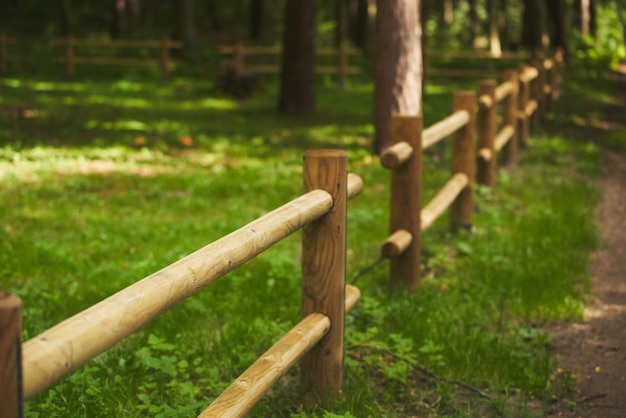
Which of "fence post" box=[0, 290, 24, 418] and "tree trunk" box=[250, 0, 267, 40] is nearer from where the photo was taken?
"fence post" box=[0, 290, 24, 418]

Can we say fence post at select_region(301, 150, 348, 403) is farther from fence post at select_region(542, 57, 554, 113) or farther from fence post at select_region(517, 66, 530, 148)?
fence post at select_region(542, 57, 554, 113)

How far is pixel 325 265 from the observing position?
168 inches

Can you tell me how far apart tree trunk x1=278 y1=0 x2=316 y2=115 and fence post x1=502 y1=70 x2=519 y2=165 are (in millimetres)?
5581

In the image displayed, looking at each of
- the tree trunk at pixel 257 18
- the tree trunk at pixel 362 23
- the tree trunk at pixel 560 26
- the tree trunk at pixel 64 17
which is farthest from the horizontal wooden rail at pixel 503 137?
the tree trunk at pixel 64 17

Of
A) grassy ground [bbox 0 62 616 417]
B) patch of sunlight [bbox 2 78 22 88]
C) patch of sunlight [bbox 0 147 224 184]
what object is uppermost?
patch of sunlight [bbox 2 78 22 88]

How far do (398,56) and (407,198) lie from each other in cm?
489

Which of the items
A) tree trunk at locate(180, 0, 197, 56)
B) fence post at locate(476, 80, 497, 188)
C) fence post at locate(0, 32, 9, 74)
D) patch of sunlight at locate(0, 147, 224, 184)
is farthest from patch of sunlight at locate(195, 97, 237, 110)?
fence post at locate(476, 80, 497, 188)

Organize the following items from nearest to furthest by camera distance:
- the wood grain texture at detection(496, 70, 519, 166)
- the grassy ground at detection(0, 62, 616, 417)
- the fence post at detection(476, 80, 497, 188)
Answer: the grassy ground at detection(0, 62, 616, 417) → the fence post at detection(476, 80, 497, 188) → the wood grain texture at detection(496, 70, 519, 166)

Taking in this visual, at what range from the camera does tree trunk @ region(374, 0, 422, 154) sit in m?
10.7

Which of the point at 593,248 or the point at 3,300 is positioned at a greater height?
the point at 3,300

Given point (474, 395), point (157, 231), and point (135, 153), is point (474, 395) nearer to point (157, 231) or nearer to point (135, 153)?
point (157, 231)

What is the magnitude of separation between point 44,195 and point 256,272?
3.71 metres

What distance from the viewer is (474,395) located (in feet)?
15.8

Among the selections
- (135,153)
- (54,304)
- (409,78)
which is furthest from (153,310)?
(135,153)
